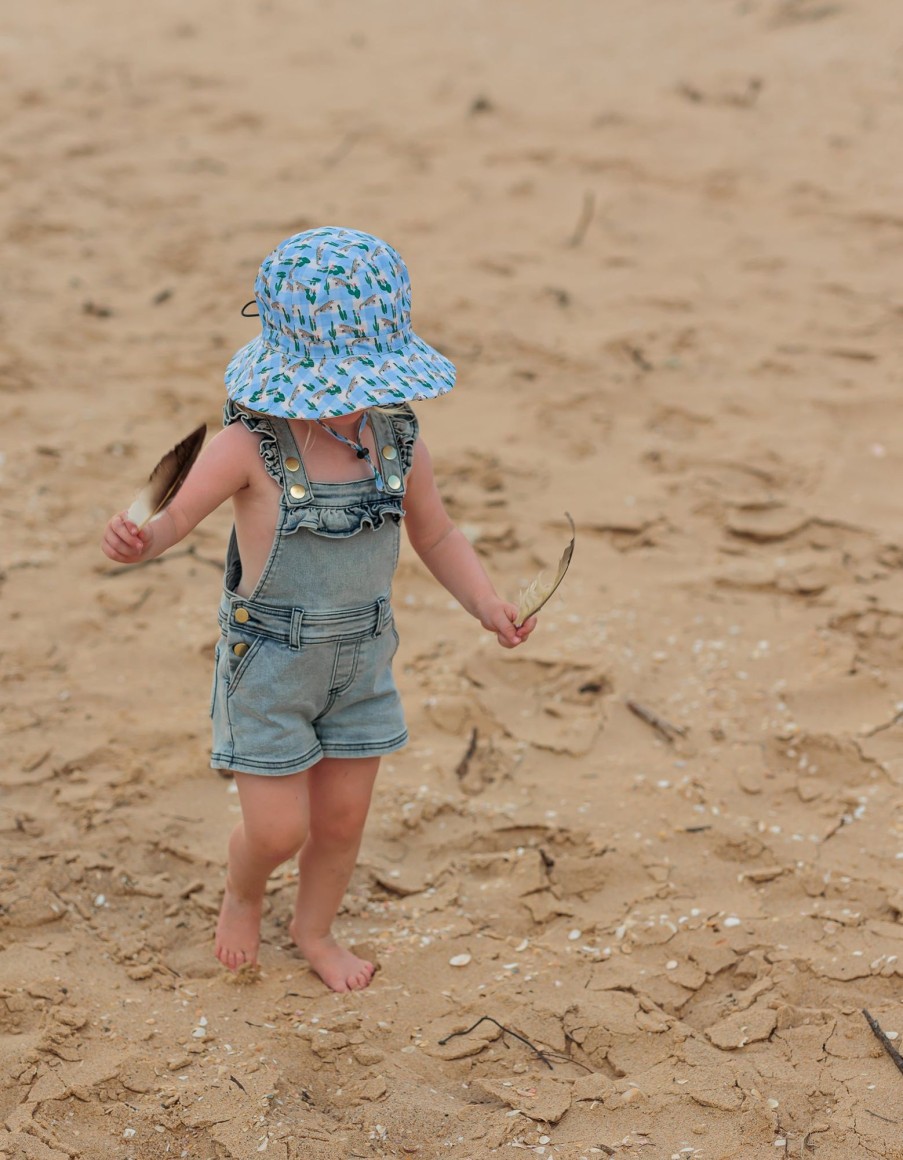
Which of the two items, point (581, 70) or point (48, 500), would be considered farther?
point (581, 70)

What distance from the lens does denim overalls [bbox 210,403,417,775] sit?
7.71 feet

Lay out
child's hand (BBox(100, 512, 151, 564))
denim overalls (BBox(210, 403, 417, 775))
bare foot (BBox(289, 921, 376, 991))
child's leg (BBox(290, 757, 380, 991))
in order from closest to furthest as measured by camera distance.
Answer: child's hand (BBox(100, 512, 151, 564))
denim overalls (BBox(210, 403, 417, 775))
child's leg (BBox(290, 757, 380, 991))
bare foot (BBox(289, 921, 376, 991))

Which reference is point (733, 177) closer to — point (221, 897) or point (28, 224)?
point (28, 224)

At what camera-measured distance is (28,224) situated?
20.4 feet

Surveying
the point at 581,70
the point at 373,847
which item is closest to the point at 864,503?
the point at 373,847

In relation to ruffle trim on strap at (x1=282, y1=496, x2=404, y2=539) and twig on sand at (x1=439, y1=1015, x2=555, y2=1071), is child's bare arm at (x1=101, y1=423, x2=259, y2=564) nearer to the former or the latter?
ruffle trim on strap at (x1=282, y1=496, x2=404, y2=539)

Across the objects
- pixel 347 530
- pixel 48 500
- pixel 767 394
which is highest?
pixel 347 530

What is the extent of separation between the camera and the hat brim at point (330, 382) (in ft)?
7.35

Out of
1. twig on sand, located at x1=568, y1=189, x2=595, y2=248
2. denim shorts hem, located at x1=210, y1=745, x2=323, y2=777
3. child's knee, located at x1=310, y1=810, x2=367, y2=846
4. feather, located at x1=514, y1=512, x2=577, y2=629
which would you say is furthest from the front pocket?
twig on sand, located at x1=568, y1=189, x2=595, y2=248

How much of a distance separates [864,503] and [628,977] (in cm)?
209

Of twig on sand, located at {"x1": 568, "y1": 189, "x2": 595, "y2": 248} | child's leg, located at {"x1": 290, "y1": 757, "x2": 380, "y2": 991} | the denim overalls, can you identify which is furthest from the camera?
twig on sand, located at {"x1": 568, "y1": 189, "x2": 595, "y2": 248}

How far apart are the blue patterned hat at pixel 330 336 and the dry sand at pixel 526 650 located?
3.84 ft

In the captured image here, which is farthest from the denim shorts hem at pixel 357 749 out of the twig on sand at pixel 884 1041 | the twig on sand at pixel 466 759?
the twig on sand at pixel 884 1041

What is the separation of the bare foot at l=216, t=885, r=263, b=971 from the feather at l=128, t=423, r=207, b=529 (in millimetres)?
834
